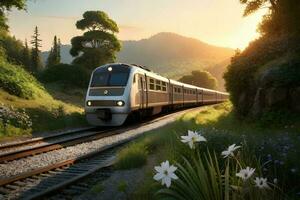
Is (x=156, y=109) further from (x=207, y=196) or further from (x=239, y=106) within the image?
(x=207, y=196)

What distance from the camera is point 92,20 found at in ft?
161

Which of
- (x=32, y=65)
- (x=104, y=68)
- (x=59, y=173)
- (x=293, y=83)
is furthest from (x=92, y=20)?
(x=59, y=173)

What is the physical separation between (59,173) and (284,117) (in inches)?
326

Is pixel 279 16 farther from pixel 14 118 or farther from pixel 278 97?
pixel 14 118

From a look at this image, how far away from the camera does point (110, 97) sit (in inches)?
752

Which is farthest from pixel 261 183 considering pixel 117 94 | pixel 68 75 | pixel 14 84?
pixel 68 75

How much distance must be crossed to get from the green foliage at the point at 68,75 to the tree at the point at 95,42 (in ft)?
14.7

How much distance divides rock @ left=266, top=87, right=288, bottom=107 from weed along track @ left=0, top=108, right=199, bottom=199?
197 inches

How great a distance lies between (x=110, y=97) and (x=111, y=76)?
1235mm

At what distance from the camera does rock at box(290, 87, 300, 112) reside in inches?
576

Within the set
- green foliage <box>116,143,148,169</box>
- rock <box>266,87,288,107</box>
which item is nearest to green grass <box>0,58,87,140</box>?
green foliage <box>116,143,148,169</box>

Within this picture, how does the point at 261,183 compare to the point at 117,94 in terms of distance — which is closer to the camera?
the point at 261,183

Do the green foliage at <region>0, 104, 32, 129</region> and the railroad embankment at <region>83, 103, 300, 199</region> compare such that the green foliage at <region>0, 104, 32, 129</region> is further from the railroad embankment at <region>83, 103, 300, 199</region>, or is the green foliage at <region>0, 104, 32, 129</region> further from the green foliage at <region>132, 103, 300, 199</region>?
the green foliage at <region>132, 103, 300, 199</region>

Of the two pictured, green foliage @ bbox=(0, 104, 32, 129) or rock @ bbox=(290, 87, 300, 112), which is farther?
green foliage @ bbox=(0, 104, 32, 129)
